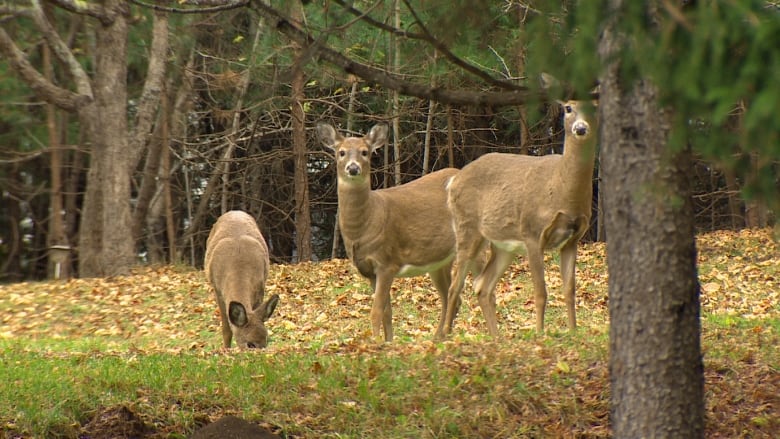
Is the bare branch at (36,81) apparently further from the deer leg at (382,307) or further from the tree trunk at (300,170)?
the deer leg at (382,307)

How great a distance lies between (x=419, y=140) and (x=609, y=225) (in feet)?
53.8

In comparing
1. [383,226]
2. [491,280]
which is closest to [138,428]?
[383,226]

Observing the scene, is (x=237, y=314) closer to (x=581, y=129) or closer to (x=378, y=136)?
(x=378, y=136)

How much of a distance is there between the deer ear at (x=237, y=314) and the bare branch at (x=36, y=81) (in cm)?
782

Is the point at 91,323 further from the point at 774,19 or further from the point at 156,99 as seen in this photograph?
the point at 774,19

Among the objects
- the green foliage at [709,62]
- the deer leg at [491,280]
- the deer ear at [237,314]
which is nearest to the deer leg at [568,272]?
the deer leg at [491,280]

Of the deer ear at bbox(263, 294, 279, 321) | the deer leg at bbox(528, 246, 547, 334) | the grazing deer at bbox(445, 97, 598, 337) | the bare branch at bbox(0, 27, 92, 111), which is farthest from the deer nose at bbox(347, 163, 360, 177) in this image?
the bare branch at bbox(0, 27, 92, 111)

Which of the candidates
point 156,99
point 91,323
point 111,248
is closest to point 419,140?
point 156,99

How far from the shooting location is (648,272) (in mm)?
4297

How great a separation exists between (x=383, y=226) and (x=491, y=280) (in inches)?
44.5

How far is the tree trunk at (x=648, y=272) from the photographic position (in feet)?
13.8

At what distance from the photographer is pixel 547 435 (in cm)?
609

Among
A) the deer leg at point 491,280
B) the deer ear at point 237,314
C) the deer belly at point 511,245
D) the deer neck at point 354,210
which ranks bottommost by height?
the deer ear at point 237,314

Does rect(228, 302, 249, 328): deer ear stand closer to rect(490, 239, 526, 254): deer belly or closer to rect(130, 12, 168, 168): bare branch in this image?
rect(490, 239, 526, 254): deer belly
